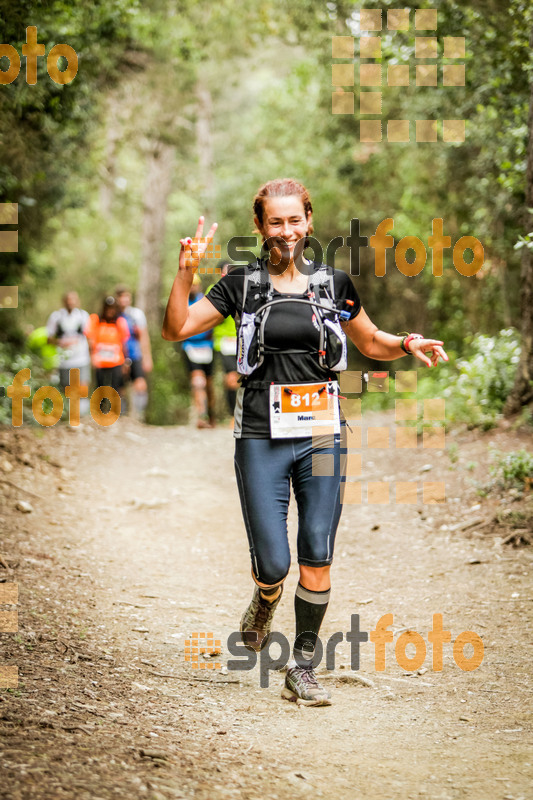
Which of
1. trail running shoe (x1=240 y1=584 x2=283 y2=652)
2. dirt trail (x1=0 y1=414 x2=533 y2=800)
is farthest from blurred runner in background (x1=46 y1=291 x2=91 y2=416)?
trail running shoe (x1=240 y1=584 x2=283 y2=652)

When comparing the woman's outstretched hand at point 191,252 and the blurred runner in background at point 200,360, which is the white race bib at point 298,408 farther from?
the blurred runner in background at point 200,360

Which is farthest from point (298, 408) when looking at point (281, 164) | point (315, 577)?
point (281, 164)

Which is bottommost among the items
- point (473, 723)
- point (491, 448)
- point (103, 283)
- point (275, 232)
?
point (473, 723)

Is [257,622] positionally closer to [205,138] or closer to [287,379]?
[287,379]

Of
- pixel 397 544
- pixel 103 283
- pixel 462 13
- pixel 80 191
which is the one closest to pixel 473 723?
pixel 397 544

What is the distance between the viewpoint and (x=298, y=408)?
12.6ft

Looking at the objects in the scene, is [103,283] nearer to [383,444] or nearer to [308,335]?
[383,444]

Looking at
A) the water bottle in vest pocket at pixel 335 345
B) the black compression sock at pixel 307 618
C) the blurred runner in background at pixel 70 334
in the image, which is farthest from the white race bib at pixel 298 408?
the blurred runner in background at pixel 70 334

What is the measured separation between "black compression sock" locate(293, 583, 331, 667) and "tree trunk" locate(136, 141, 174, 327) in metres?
17.6

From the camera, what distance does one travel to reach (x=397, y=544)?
7184 millimetres

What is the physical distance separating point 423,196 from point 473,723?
1390cm

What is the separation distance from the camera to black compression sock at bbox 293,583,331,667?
13.2 feet

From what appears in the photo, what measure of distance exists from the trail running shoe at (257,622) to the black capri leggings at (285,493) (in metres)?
0.30

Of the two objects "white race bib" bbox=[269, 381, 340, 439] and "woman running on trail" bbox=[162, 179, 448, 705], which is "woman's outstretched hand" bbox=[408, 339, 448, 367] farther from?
"white race bib" bbox=[269, 381, 340, 439]
